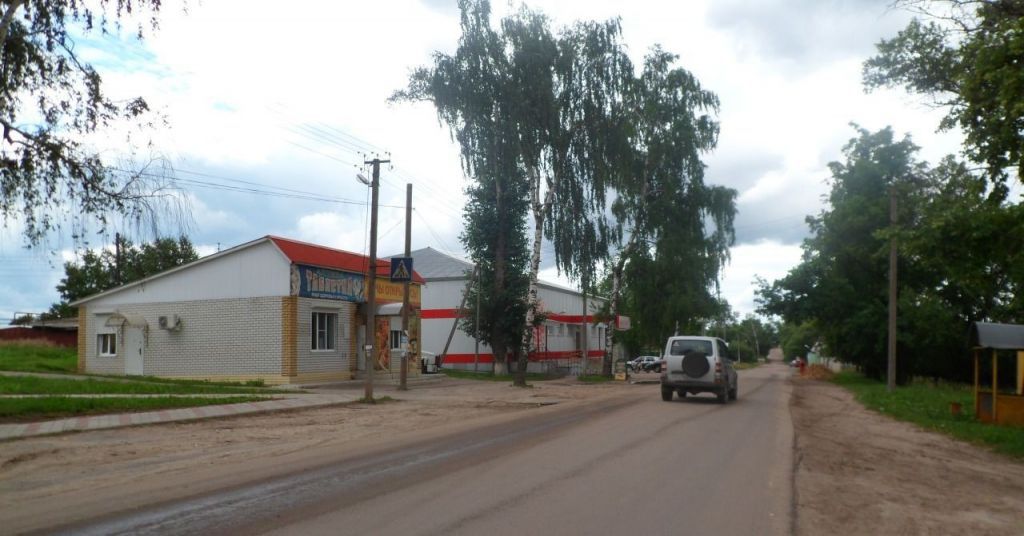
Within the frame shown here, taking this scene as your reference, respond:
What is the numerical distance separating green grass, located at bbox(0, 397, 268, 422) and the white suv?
38.7ft

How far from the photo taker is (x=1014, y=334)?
753 inches

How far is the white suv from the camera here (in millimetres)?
21688

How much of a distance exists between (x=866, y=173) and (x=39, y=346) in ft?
145

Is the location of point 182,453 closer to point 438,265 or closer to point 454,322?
point 454,322

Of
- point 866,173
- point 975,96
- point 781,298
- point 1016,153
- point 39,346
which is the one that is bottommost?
point 39,346

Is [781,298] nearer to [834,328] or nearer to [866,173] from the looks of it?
[834,328]

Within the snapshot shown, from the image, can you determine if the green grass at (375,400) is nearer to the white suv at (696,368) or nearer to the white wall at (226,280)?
the white suv at (696,368)

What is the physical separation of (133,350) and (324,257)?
855cm

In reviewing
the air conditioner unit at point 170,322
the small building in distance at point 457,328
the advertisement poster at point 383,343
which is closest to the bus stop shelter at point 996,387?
the advertisement poster at point 383,343

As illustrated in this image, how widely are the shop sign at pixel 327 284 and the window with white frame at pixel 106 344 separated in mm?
9064

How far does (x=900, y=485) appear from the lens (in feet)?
32.7

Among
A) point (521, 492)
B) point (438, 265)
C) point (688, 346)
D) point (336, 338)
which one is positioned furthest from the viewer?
point (438, 265)

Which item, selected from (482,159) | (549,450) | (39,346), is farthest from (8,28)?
(39,346)

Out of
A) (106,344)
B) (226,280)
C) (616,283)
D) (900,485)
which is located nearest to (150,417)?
(900,485)
